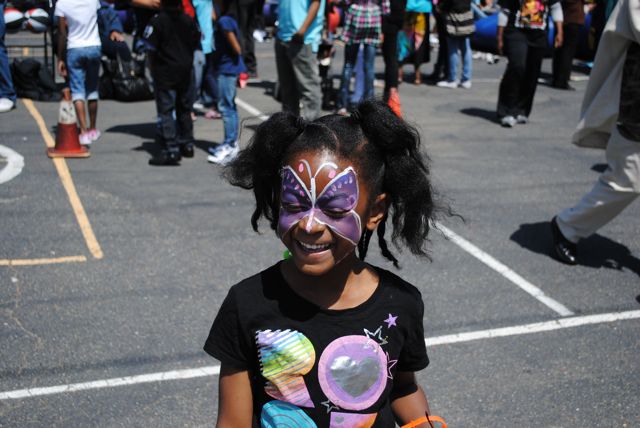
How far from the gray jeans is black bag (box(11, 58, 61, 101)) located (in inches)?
154

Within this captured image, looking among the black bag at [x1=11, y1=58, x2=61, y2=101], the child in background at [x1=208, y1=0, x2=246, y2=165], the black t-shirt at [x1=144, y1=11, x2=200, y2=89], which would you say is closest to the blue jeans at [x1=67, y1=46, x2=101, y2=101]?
the black t-shirt at [x1=144, y1=11, x2=200, y2=89]

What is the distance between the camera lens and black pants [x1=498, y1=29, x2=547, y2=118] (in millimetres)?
10539

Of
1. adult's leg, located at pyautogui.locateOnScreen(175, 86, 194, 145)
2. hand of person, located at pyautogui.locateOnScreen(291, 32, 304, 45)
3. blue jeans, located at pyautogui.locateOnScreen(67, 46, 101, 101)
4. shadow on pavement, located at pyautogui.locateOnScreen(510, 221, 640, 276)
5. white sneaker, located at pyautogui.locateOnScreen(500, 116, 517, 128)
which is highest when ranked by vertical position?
hand of person, located at pyautogui.locateOnScreen(291, 32, 304, 45)

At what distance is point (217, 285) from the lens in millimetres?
5566

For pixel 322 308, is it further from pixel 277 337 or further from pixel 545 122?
pixel 545 122

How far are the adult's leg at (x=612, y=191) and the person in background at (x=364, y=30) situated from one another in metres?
5.10

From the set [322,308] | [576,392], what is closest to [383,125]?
[322,308]

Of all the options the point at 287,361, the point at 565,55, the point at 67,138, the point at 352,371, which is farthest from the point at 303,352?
the point at 565,55

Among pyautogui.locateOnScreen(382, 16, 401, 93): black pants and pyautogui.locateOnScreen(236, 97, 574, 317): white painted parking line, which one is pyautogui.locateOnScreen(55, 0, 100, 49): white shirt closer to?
pyautogui.locateOnScreen(236, 97, 574, 317): white painted parking line

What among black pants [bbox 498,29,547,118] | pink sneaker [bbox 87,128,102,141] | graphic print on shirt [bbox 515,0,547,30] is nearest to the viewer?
pink sneaker [bbox 87,128,102,141]

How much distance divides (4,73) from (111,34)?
4.90 ft

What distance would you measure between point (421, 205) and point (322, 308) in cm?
46

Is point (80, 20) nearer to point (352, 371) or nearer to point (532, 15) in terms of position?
point (532, 15)

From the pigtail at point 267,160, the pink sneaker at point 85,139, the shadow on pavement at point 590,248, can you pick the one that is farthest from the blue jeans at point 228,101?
the pigtail at point 267,160
